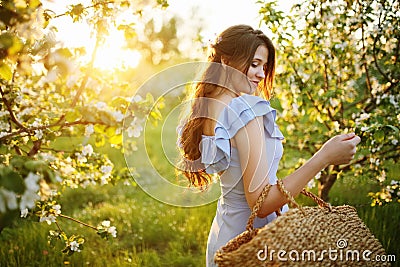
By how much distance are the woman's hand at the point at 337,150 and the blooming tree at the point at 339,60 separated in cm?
136

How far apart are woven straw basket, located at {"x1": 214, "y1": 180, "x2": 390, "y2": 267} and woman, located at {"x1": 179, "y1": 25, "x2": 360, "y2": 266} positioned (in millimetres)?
99

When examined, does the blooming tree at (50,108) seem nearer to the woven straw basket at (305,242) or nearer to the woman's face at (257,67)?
the woman's face at (257,67)

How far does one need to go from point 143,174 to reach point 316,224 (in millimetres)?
5321

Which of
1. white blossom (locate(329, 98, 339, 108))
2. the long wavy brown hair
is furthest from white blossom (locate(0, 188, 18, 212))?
white blossom (locate(329, 98, 339, 108))

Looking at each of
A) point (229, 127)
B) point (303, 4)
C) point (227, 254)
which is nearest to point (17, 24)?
point (229, 127)

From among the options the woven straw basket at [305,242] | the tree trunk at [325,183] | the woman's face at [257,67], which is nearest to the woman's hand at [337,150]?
the woven straw basket at [305,242]

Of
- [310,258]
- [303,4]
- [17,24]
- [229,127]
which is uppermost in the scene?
[303,4]

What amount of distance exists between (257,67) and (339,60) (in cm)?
178

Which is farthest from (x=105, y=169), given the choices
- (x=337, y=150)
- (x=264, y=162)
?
(x=337, y=150)

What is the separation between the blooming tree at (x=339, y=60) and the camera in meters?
3.23

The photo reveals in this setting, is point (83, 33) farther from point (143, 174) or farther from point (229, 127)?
point (143, 174)

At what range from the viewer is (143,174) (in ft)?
22.4

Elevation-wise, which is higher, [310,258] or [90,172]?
[90,172]

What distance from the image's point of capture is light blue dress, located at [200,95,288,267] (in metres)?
1.77
